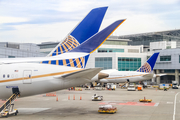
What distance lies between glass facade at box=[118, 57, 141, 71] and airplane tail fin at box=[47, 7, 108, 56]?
68.0 meters

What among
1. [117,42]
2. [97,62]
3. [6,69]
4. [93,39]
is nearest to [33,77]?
[6,69]

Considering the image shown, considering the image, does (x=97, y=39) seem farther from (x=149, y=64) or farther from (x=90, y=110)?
(x=149, y=64)

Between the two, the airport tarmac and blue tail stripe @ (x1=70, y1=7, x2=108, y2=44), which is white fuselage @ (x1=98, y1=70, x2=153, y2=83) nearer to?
the airport tarmac

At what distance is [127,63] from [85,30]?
7147 cm

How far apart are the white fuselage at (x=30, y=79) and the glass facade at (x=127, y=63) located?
73989mm

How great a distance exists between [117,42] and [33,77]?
95599 millimetres

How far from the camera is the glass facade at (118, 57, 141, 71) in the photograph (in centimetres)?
9631

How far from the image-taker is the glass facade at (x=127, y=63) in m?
96.3

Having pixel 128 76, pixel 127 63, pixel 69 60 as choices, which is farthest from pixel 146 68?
pixel 69 60

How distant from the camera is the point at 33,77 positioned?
2314cm

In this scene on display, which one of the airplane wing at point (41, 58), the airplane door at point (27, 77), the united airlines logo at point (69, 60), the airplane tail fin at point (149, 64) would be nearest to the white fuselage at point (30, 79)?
the airplane door at point (27, 77)

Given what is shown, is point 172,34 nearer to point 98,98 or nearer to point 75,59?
point 98,98

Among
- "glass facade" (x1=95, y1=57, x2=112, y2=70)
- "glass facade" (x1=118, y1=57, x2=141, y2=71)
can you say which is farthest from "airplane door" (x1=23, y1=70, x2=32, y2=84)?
"glass facade" (x1=118, y1=57, x2=141, y2=71)

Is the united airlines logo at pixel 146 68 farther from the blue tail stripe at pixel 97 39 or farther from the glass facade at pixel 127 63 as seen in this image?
the blue tail stripe at pixel 97 39
